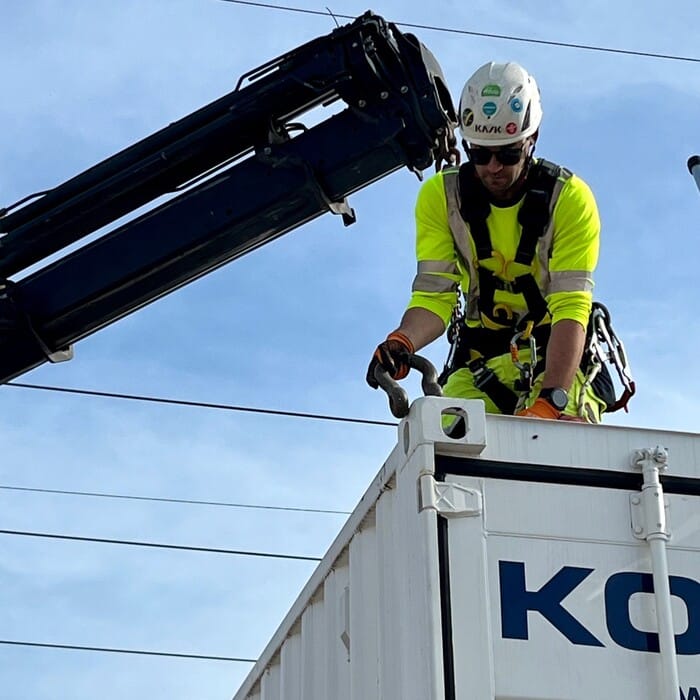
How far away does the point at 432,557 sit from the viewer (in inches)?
138

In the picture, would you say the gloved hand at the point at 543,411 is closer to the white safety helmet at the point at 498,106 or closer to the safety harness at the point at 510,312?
Answer: the safety harness at the point at 510,312

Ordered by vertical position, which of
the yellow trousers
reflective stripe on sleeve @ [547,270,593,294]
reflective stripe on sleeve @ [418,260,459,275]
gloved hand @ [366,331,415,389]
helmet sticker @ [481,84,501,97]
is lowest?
gloved hand @ [366,331,415,389]

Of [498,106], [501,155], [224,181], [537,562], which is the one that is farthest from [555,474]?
[224,181]

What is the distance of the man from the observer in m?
5.47

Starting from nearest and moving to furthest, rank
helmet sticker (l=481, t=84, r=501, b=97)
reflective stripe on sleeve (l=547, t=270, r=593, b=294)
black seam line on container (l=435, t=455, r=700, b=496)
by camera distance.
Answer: black seam line on container (l=435, t=455, r=700, b=496) < reflective stripe on sleeve (l=547, t=270, r=593, b=294) < helmet sticker (l=481, t=84, r=501, b=97)

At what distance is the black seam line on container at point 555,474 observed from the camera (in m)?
3.65

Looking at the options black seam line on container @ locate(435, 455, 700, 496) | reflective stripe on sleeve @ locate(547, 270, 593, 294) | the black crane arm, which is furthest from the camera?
the black crane arm

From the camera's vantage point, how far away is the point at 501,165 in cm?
549

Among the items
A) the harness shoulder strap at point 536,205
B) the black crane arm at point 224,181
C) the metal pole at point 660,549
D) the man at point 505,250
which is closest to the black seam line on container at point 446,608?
the metal pole at point 660,549

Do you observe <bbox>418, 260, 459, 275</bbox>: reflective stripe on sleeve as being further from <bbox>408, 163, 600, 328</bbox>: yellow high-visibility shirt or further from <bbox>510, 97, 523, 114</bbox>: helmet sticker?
<bbox>510, 97, 523, 114</bbox>: helmet sticker

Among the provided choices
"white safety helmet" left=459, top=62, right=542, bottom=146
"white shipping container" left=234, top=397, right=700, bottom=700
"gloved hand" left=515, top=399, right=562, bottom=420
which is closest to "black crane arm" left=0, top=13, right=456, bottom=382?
"white safety helmet" left=459, top=62, right=542, bottom=146

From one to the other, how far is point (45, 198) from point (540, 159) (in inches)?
109

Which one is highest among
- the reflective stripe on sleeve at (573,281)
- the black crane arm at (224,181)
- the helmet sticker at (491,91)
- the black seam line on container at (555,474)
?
the black crane arm at (224,181)

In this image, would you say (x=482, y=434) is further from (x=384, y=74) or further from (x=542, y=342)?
(x=384, y=74)
